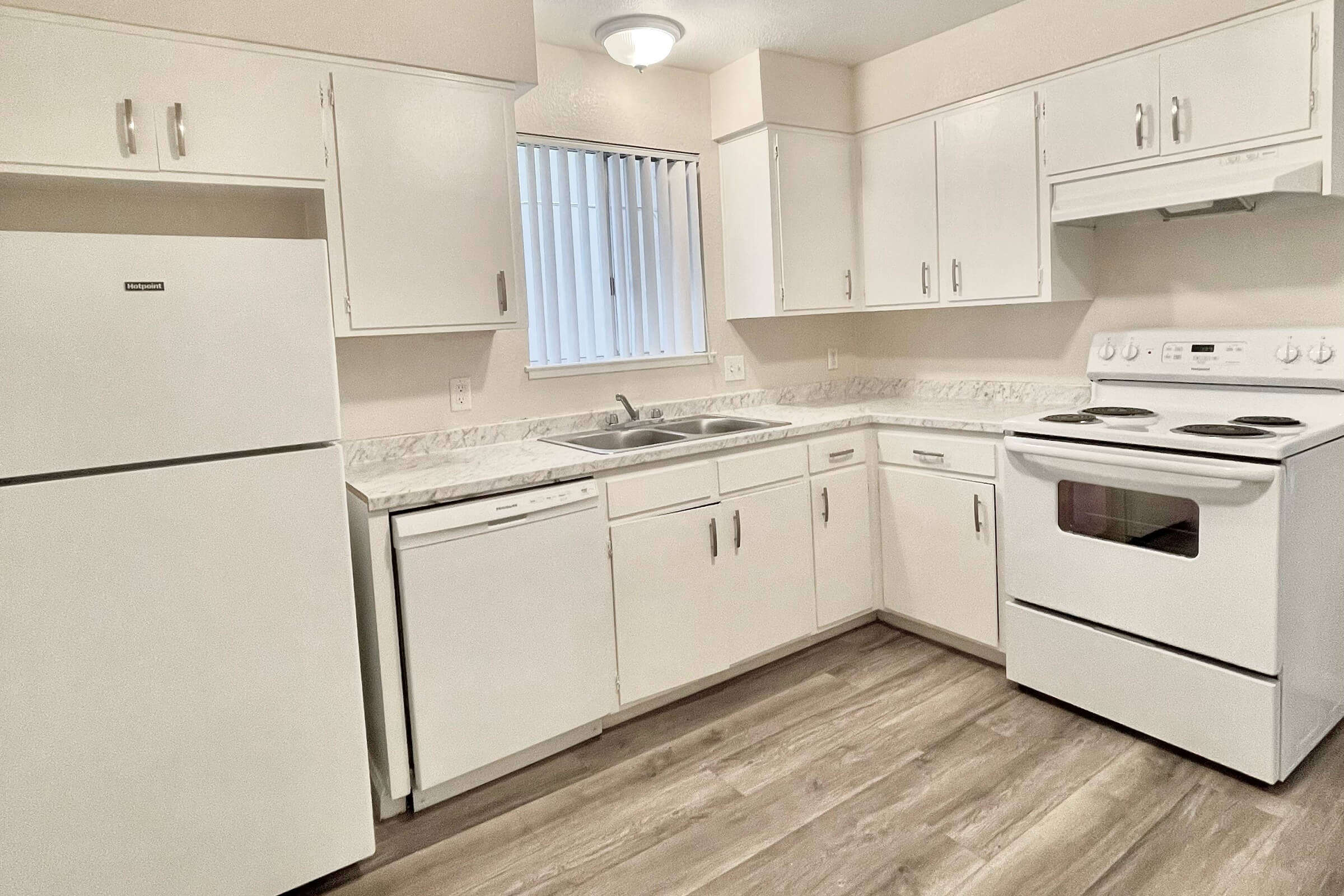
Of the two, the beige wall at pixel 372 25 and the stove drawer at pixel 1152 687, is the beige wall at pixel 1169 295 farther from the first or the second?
the beige wall at pixel 372 25

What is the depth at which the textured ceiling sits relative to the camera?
2730mm

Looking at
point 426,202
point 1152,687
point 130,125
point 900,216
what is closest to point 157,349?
point 130,125

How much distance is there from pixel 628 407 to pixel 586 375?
0.21m

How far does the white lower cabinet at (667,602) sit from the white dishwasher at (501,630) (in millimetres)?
66

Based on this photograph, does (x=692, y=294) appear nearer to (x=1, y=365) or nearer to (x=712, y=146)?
(x=712, y=146)

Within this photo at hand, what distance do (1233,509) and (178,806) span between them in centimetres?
260

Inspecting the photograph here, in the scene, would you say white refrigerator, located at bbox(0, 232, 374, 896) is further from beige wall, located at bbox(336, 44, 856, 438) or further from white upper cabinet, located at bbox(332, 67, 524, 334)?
beige wall, located at bbox(336, 44, 856, 438)

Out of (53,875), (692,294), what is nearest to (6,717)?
(53,875)

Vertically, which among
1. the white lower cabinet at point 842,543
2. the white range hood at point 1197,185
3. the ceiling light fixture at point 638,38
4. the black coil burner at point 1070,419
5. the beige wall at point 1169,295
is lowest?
the white lower cabinet at point 842,543

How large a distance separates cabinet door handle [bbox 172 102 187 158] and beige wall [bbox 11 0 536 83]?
0.19 meters

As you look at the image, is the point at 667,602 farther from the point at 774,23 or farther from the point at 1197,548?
the point at 774,23

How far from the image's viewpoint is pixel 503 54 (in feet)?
8.28

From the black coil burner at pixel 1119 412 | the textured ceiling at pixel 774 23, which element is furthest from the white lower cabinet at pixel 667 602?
the textured ceiling at pixel 774 23

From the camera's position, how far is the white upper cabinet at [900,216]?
129 inches
